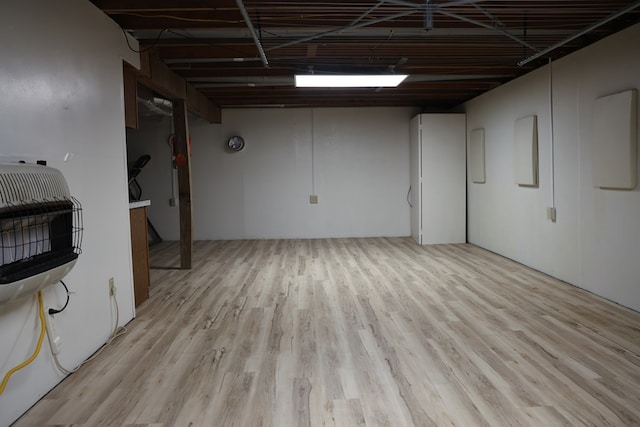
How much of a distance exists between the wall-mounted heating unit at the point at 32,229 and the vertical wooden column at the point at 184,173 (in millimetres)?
3281

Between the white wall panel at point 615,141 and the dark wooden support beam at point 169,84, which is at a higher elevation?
the dark wooden support beam at point 169,84

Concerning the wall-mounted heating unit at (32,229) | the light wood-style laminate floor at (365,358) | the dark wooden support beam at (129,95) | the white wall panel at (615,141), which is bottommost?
the light wood-style laminate floor at (365,358)

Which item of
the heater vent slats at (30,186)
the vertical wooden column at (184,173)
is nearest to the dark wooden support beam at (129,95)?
the vertical wooden column at (184,173)

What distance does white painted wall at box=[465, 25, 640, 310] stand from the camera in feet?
12.6

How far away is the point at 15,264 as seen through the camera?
6.23 feet

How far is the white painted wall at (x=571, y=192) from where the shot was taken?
12.6 ft

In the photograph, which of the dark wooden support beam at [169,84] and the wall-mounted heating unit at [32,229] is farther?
the dark wooden support beam at [169,84]

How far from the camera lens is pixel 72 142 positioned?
9.12ft

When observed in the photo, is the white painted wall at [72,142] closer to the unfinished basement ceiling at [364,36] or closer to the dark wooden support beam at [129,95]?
the dark wooden support beam at [129,95]

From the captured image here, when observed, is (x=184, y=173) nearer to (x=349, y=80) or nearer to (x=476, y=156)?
(x=349, y=80)

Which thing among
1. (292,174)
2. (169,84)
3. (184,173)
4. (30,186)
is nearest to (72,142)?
(30,186)

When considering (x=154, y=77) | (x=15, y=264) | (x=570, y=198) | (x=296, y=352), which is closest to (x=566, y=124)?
(x=570, y=198)

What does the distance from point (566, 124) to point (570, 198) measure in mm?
756

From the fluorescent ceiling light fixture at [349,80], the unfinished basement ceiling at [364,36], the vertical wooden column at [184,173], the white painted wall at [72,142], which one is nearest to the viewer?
the white painted wall at [72,142]
